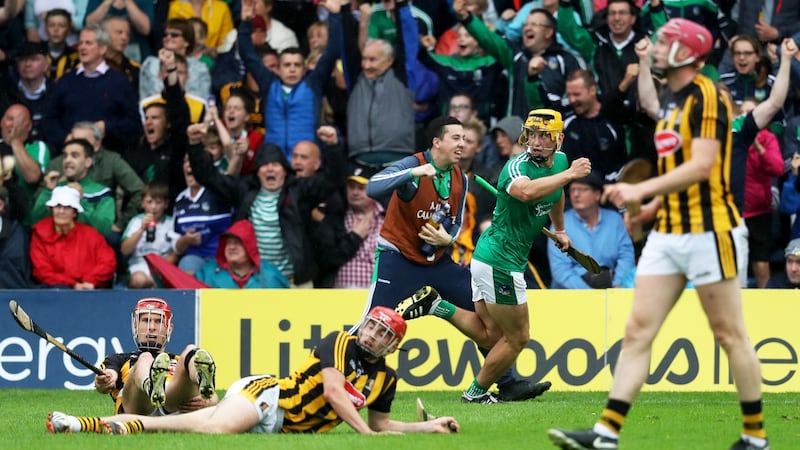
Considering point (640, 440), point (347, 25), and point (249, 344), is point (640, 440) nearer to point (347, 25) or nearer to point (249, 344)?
point (249, 344)

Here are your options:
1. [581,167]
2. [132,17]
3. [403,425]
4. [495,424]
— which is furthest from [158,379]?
[132,17]

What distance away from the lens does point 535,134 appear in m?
12.2

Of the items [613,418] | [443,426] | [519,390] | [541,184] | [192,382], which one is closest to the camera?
[613,418]

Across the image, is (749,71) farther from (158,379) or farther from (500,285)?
(158,379)

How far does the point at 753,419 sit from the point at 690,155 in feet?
5.38

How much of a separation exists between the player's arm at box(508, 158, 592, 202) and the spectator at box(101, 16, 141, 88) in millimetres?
7930

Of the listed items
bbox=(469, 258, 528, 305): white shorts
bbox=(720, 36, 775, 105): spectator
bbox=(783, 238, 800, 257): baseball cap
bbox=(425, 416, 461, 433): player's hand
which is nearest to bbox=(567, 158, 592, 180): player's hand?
bbox=(469, 258, 528, 305): white shorts

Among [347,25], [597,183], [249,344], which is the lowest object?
[249,344]

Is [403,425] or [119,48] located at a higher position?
[119,48]

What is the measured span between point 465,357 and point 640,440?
5633 millimetres

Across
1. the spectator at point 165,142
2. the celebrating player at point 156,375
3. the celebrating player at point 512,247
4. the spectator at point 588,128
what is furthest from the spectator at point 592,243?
the celebrating player at point 156,375

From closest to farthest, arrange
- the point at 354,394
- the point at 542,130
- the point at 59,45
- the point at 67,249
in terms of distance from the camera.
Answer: the point at 354,394, the point at 542,130, the point at 67,249, the point at 59,45

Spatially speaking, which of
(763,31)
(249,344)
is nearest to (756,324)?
(763,31)

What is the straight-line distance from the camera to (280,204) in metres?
16.8
